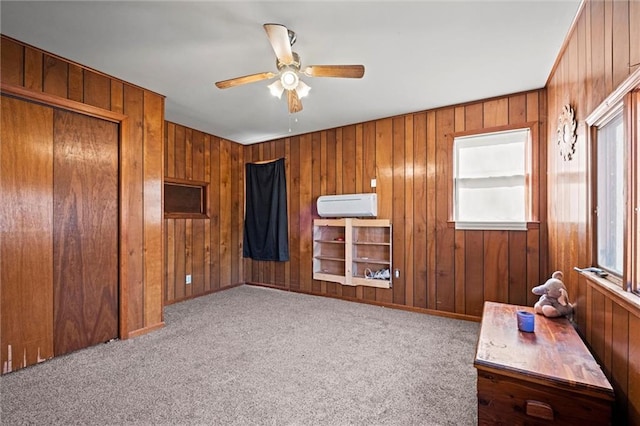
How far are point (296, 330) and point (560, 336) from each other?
2.12 meters

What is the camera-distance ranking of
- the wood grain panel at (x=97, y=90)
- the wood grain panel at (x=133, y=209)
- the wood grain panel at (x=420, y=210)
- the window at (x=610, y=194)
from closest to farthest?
the window at (x=610, y=194) → the wood grain panel at (x=97, y=90) → the wood grain panel at (x=133, y=209) → the wood grain panel at (x=420, y=210)

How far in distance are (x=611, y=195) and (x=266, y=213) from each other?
13.5 ft

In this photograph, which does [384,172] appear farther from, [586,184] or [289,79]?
[586,184]

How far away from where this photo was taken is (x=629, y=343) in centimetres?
123

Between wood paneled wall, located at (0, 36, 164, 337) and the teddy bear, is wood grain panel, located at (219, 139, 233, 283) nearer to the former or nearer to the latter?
wood paneled wall, located at (0, 36, 164, 337)

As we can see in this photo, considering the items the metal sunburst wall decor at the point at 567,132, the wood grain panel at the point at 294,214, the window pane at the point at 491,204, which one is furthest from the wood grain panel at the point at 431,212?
the wood grain panel at the point at 294,214

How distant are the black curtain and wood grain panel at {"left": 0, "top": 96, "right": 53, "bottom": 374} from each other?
109 inches

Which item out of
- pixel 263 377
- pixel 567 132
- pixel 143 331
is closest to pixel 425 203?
pixel 567 132

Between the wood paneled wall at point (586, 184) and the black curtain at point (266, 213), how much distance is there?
3.38m

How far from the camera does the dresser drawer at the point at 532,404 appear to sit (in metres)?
1.20

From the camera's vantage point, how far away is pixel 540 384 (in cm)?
127

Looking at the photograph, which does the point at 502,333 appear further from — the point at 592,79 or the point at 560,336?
the point at 592,79

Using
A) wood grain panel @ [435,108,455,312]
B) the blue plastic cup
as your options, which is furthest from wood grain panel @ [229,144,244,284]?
the blue plastic cup

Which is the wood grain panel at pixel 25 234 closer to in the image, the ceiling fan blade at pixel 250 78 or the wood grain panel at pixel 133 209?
the wood grain panel at pixel 133 209
